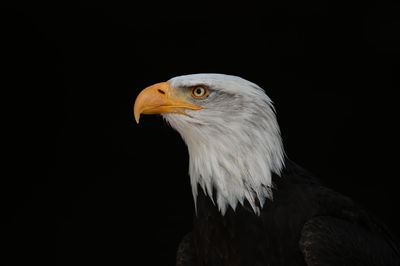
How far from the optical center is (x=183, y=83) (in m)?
3.91

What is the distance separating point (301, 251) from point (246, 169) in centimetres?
62

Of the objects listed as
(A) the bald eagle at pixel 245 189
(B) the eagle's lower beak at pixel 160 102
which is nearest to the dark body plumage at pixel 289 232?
(A) the bald eagle at pixel 245 189

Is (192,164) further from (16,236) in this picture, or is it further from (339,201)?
(16,236)

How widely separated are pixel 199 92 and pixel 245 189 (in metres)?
0.69

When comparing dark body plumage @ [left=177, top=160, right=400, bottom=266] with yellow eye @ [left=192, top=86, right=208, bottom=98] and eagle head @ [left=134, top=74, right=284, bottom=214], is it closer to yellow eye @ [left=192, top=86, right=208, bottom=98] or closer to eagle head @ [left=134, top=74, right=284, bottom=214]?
eagle head @ [left=134, top=74, right=284, bottom=214]

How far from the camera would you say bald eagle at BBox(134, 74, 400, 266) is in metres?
3.80

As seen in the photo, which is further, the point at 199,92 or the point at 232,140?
the point at 199,92

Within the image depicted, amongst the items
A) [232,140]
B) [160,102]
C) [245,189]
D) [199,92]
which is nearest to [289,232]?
[245,189]

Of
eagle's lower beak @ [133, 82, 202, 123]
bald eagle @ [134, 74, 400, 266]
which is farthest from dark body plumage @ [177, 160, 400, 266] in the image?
eagle's lower beak @ [133, 82, 202, 123]

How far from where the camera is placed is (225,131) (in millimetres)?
3824

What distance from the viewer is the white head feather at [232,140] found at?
3.80 m

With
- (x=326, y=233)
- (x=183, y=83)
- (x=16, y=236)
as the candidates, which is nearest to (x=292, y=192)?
(x=326, y=233)

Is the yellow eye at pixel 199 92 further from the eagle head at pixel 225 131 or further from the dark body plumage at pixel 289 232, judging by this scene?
the dark body plumage at pixel 289 232

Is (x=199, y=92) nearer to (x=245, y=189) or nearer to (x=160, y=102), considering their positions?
(x=160, y=102)
